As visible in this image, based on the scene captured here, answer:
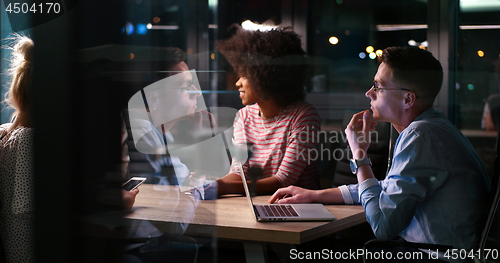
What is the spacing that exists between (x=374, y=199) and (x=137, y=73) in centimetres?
89

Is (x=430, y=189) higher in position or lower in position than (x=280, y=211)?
higher

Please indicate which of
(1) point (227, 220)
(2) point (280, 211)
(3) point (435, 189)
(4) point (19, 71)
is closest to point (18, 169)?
(4) point (19, 71)

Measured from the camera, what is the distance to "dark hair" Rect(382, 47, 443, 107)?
4.86 feet

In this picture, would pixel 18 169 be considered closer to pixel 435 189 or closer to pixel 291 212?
pixel 291 212

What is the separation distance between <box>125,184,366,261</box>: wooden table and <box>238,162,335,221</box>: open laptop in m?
0.02

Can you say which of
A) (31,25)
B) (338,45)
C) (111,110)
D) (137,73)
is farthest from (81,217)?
(338,45)

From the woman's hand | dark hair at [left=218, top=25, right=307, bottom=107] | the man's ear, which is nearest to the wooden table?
the woman's hand

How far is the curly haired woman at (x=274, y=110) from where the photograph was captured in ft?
5.81

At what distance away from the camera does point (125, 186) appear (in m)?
1.18

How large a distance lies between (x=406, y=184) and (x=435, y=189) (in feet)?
0.37

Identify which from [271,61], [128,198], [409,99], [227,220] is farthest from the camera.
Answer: [271,61]

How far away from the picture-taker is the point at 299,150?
1871 millimetres

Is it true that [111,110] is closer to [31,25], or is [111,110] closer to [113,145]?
[113,145]

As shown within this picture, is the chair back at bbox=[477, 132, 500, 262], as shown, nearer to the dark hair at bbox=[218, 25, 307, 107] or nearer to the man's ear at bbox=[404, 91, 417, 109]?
the man's ear at bbox=[404, 91, 417, 109]
